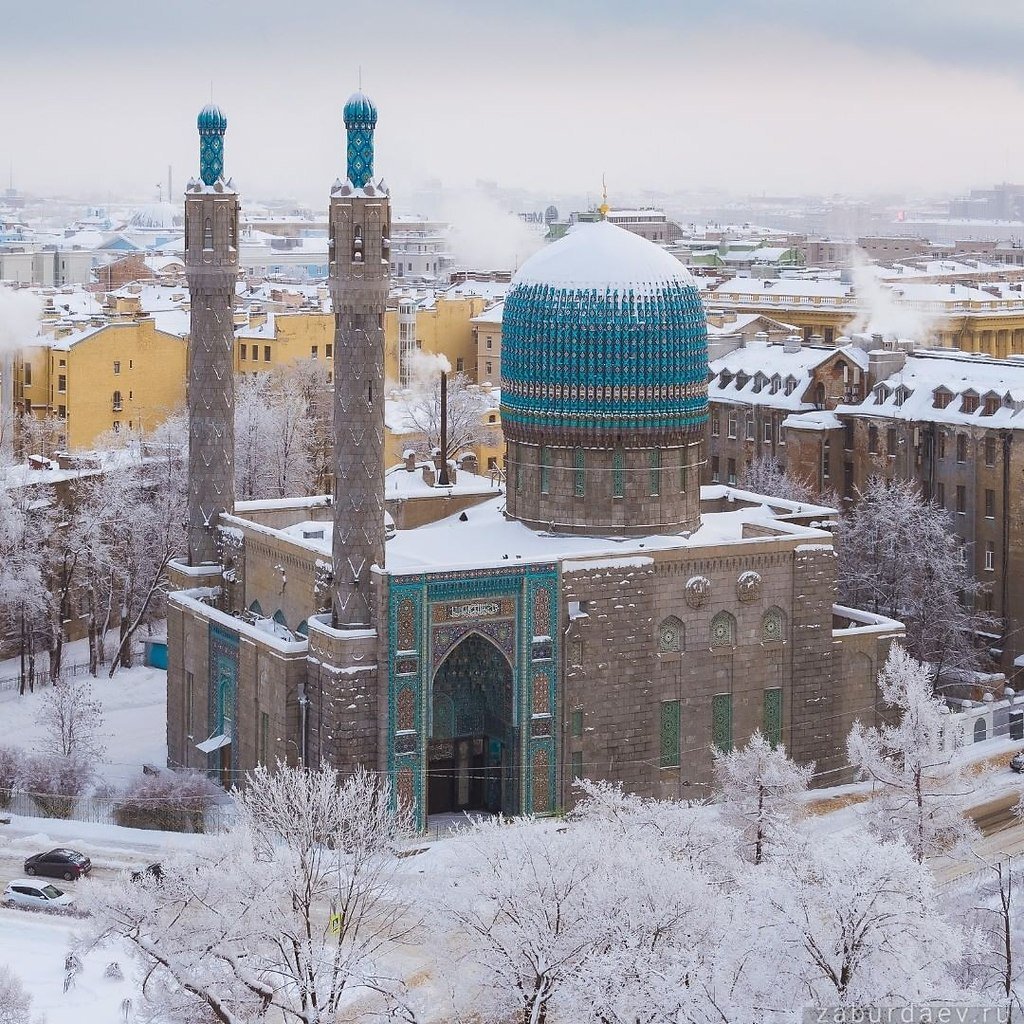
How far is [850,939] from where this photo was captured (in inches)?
1388

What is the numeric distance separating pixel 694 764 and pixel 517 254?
148433mm

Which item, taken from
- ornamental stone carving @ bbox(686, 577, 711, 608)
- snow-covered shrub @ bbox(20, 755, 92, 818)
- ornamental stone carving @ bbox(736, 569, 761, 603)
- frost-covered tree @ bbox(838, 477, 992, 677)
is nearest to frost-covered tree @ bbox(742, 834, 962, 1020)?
ornamental stone carving @ bbox(686, 577, 711, 608)

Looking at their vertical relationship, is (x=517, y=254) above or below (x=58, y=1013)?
above

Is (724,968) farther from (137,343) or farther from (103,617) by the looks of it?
(137,343)

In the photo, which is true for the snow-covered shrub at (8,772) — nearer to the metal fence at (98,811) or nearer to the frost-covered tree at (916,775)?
the metal fence at (98,811)

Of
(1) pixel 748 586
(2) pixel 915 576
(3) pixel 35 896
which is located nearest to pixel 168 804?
(3) pixel 35 896

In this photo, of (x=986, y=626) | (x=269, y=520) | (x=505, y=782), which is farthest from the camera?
(x=986, y=626)

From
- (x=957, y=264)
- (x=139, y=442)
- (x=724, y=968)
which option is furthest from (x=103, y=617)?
(x=957, y=264)

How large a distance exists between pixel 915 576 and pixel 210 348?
25.4 meters

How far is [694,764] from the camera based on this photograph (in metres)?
53.8

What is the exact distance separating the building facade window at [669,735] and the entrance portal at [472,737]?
4149 mm

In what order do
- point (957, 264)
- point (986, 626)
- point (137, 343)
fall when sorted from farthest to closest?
point (957, 264)
point (137, 343)
point (986, 626)

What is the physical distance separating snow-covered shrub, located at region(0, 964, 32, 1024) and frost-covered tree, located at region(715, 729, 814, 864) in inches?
647

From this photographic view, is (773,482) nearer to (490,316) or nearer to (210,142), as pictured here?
(210,142)
